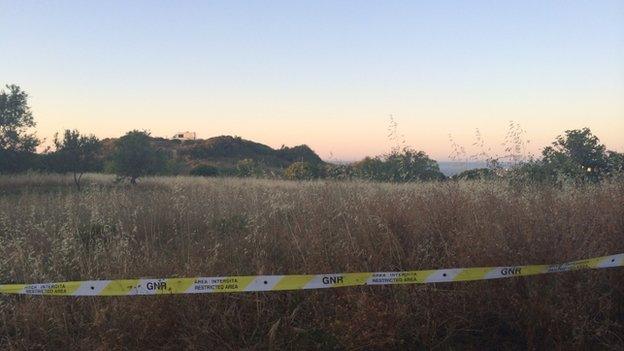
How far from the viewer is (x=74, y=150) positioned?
28859mm

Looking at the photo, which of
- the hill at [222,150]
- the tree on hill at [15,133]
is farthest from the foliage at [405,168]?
the hill at [222,150]

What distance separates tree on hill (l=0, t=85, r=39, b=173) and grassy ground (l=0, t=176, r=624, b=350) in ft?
103

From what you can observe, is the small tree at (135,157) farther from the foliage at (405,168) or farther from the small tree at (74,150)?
the foliage at (405,168)

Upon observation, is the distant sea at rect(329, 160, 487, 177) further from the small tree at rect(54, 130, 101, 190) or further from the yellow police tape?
the small tree at rect(54, 130, 101, 190)

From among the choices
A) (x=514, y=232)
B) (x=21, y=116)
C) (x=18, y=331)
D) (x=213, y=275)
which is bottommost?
(x=18, y=331)

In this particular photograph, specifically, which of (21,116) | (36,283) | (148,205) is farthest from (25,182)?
Result: (36,283)

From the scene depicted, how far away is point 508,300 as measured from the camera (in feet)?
13.6

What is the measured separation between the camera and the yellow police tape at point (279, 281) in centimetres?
405

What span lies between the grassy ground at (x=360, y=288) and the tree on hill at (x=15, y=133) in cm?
3139

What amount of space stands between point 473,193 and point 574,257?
6.36 ft

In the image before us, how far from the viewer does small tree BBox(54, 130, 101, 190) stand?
93.1ft

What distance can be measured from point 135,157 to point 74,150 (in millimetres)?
3442

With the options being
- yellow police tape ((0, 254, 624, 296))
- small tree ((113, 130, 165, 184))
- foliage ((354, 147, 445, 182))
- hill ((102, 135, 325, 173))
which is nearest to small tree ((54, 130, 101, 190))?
small tree ((113, 130, 165, 184))

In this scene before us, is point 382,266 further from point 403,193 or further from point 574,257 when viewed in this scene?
point 403,193
